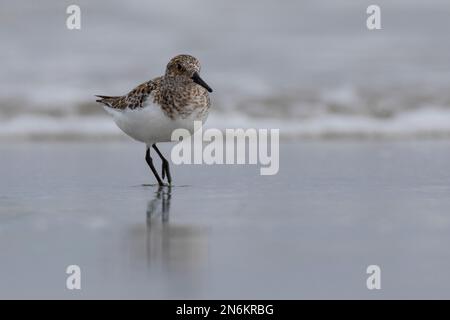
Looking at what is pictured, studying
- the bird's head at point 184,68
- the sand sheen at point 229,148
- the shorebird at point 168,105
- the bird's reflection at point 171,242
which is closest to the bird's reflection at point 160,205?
the bird's reflection at point 171,242

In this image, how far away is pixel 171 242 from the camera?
3967 millimetres

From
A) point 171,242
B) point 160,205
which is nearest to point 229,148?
point 160,205

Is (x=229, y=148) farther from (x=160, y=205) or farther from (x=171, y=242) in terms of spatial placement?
(x=171, y=242)

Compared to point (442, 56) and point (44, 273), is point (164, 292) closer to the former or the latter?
point (44, 273)

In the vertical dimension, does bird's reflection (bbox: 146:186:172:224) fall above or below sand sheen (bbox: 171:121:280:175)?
below

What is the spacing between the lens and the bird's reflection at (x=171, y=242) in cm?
354

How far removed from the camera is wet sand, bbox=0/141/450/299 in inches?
126

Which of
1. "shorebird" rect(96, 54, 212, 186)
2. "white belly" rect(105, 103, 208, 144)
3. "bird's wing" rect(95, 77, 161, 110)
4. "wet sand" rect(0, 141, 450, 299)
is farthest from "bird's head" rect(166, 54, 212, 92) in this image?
"wet sand" rect(0, 141, 450, 299)

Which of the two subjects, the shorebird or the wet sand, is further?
the shorebird

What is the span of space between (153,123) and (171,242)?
2.36 metres

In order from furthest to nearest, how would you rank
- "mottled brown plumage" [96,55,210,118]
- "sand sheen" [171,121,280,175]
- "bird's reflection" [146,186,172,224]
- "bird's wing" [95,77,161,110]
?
"sand sheen" [171,121,280,175], "bird's wing" [95,77,161,110], "mottled brown plumage" [96,55,210,118], "bird's reflection" [146,186,172,224]

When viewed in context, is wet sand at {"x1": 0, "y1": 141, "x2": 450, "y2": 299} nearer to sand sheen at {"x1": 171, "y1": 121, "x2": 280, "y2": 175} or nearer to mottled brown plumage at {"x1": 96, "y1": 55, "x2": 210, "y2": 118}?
sand sheen at {"x1": 171, "y1": 121, "x2": 280, "y2": 175}

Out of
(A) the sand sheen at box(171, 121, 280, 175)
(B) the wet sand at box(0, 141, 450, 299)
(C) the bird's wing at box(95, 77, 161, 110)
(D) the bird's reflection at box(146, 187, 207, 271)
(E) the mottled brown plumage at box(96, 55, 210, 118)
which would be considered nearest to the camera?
(B) the wet sand at box(0, 141, 450, 299)

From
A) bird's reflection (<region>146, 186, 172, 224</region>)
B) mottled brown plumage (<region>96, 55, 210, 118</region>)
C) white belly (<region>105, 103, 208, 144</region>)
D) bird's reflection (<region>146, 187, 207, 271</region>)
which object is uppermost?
mottled brown plumage (<region>96, 55, 210, 118</region>)
